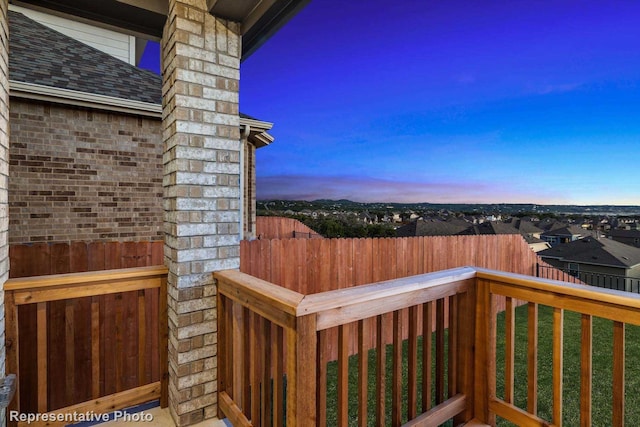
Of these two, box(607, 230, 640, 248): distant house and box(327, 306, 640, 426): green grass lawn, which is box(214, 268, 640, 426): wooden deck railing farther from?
box(607, 230, 640, 248): distant house

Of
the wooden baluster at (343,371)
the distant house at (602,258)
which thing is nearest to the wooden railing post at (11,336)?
the wooden baluster at (343,371)

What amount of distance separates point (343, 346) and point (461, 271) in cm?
110

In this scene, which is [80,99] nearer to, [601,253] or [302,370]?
[302,370]

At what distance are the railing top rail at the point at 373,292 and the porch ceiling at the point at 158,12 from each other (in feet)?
6.18

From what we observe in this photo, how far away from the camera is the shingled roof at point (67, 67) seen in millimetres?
5025

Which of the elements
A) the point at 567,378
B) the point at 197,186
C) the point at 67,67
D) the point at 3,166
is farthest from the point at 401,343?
the point at 67,67

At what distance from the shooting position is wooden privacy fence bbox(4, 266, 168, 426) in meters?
1.96

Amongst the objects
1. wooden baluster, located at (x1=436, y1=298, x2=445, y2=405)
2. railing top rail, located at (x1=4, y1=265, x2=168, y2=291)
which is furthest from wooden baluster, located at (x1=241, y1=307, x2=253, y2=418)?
wooden baluster, located at (x1=436, y1=298, x2=445, y2=405)

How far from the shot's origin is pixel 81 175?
4902 millimetres

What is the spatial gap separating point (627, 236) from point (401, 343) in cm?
3832

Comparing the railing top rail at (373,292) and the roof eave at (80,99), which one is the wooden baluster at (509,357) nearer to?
the railing top rail at (373,292)

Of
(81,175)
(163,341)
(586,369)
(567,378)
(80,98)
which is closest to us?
Result: (586,369)

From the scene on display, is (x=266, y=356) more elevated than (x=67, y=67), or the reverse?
(x=67, y=67)

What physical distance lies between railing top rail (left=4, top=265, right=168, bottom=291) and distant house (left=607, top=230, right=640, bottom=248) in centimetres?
3744
